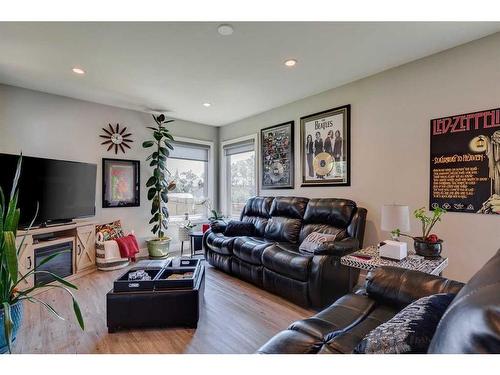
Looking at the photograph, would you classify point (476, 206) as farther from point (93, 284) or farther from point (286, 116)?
point (93, 284)

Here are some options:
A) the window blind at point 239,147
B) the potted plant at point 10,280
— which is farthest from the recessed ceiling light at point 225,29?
the window blind at point 239,147

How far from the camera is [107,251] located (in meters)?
3.56

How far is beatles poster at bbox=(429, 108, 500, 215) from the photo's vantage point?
2172 millimetres

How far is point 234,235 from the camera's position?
3717mm

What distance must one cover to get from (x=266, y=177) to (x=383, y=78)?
7.45 feet

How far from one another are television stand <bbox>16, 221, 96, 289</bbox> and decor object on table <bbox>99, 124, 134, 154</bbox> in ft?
4.37

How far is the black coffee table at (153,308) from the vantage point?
2041mm

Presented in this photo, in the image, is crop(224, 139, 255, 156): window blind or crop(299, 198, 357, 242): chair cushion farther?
crop(224, 139, 255, 156): window blind

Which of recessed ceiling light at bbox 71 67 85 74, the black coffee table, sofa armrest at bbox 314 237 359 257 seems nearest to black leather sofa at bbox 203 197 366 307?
sofa armrest at bbox 314 237 359 257

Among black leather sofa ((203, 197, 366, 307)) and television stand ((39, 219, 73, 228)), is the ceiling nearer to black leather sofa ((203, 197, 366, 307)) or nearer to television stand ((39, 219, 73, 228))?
black leather sofa ((203, 197, 366, 307))

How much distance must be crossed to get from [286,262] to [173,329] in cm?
120

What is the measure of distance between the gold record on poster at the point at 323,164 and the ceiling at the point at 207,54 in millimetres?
936

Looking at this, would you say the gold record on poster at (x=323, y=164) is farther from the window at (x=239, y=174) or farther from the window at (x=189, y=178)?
the window at (x=189, y=178)

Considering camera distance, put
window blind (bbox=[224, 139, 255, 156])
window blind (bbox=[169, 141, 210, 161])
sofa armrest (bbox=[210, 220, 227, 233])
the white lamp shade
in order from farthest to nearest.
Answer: window blind (bbox=[169, 141, 210, 161]) < window blind (bbox=[224, 139, 255, 156]) < sofa armrest (bbox=[210, 220, 227, 233]) < the white lamp shade
